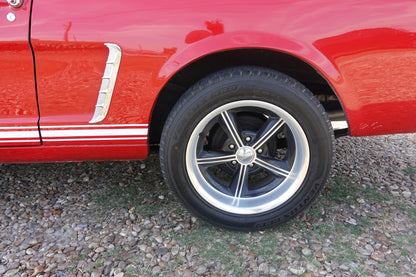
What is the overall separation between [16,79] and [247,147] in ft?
4.29

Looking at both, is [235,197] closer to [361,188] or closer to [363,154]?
[361,188]

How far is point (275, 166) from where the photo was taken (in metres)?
2.11

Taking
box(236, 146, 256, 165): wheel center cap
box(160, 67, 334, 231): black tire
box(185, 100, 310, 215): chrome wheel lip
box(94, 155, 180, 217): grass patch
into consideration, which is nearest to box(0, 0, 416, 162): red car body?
box(160, 67, 334, 231): black tire

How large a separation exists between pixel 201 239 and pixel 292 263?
520 mm

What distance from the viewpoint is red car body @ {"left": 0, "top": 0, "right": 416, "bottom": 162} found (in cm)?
170

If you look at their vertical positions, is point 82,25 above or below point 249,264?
above

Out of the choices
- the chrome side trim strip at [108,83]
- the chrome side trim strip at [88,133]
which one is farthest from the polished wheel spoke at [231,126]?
A: the chrome side trim strip at [108,83]

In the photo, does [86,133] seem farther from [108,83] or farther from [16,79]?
[16,79]

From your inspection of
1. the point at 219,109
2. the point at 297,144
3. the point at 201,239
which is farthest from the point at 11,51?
→ the point at 297,144

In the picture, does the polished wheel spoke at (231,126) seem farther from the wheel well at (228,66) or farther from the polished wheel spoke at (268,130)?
the wheel well at (228,66)

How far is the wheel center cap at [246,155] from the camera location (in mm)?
2076

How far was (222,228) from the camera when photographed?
2.05 metres

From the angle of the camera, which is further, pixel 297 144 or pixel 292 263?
pixel 297 144

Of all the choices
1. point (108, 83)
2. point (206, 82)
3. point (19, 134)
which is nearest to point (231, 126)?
point (206, 82)
